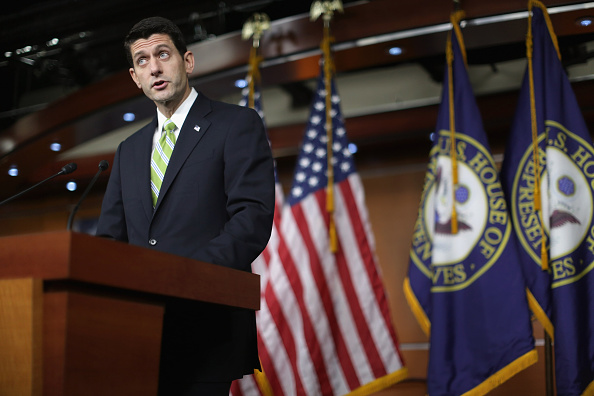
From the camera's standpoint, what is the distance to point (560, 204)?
2.96m

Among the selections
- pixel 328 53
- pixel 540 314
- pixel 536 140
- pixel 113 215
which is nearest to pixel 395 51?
pixel 328 53

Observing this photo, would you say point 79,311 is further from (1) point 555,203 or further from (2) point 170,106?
(1) point 555,203

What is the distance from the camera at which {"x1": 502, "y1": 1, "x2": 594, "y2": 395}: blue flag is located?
2842 millimetres

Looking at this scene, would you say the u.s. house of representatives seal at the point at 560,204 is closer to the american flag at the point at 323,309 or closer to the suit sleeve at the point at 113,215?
the american flag at the point at 323,309

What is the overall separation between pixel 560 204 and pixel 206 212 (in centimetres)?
197

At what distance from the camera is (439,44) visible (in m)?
3.77

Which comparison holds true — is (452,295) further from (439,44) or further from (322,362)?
(439,44)

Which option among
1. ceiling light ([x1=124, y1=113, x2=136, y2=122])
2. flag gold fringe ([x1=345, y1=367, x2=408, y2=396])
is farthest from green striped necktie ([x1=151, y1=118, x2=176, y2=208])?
ceiling light ([x1=124, y1=113, x2=136, y2=122])

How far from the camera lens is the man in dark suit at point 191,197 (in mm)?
1399

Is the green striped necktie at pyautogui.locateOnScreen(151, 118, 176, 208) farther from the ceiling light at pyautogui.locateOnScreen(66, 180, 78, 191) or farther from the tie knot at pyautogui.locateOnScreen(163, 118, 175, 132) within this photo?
the ceiling light at pyautogui.locateOnScreen(66, 180, 78, 191)

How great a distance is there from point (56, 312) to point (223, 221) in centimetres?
55

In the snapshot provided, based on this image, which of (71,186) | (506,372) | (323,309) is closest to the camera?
(506,372)

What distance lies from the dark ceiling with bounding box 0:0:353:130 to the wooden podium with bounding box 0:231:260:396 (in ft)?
11.1

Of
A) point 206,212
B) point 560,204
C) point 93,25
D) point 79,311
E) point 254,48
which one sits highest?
point 93,25
